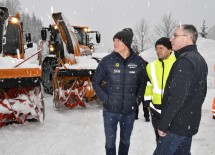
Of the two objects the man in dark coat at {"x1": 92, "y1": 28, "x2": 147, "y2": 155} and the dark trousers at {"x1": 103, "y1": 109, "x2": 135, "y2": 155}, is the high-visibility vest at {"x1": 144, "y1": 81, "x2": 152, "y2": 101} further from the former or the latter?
the dark trousers at {"x1": 103, "y1": 109, "x2": 135, "y2": 155}

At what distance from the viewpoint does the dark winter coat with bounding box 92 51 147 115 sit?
3.62 metres

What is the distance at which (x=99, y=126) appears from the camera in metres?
6.58

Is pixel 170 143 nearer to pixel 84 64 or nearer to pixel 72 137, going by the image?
pixel 72 137

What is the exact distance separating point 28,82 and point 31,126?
109 centimetres

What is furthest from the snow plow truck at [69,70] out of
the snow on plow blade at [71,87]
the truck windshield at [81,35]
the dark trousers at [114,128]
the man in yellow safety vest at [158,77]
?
the man in yellow safety vest at [158,77]

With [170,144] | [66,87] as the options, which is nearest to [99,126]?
[66,87]

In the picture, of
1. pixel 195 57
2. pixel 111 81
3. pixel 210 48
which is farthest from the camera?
pixel 210 48

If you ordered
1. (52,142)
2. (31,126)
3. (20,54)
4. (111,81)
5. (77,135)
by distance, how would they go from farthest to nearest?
(20,54) < (31,126) < (77,135) < (52,142) < (111,81)

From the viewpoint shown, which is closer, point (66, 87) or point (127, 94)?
point (127, 94)

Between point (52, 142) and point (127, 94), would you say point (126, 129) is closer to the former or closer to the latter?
point (127, 94)

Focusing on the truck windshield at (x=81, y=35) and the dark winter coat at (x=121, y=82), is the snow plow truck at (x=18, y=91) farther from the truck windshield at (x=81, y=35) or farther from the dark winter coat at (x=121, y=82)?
the truck windshield at (x=81, y=35)

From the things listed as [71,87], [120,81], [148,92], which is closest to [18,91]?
[71,87]

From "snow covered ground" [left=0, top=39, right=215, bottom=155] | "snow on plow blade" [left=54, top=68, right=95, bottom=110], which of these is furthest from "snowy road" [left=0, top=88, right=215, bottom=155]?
"snow on plow blade" [left=54, top=68, right=95, bottom=110]

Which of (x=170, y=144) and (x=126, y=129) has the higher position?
(x=170, y=144)
